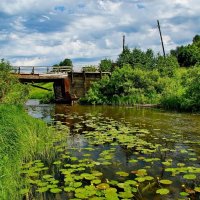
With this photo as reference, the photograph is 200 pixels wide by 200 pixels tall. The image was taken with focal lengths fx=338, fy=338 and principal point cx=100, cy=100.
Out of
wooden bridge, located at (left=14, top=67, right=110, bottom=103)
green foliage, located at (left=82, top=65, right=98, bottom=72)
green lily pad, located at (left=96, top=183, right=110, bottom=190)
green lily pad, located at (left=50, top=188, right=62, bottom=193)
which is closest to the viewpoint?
green lily pad, located at (left=50, top=188, right=62, bottom=193)

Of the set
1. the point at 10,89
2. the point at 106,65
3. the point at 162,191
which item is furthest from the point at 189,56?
the point at 162,191

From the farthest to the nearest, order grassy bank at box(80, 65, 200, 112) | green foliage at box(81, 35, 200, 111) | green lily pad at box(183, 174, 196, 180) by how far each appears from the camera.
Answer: grassy bank at box(80, 65, 200, 112), green foliage at box(81, 35, 200, 111), green lily pad at box(183, 174, 196, 180)

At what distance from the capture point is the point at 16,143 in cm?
1066

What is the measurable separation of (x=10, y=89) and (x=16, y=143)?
1068 centimetres

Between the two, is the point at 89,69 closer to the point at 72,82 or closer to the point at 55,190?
the point at 72,82

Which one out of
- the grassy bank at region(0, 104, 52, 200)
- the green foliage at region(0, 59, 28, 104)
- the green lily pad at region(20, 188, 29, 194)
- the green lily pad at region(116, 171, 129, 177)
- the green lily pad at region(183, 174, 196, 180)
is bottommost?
the green lily pad at region(20, 188, 29, 194)

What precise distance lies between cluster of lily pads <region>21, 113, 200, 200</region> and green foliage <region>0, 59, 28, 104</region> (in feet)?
21.1

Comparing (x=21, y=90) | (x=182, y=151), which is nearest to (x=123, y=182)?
(x=182, y=151)

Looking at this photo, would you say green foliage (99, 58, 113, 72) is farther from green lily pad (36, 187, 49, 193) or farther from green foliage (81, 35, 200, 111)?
green lily pad (36, 187, 49, 193)

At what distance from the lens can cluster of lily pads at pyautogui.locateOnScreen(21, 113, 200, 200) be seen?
7875 millimetres

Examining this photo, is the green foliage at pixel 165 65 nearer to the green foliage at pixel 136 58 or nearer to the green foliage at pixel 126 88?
the green foliage at pixel 136 58

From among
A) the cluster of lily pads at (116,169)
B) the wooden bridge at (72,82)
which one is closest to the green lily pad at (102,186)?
the cluster of lily pads at (116,169)

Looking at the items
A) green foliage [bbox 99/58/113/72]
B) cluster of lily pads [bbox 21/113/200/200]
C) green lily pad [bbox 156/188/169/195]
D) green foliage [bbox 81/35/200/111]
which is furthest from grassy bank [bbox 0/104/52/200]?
green foliage [bbox 99/58/113/72]

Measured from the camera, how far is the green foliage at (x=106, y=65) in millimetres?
45359
